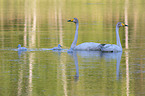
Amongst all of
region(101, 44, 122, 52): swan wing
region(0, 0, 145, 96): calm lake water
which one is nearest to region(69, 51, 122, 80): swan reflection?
region(0, 0, 145, 96): calm lake water

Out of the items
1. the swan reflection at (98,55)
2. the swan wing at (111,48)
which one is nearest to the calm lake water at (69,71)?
the swan reflection at (98,55)

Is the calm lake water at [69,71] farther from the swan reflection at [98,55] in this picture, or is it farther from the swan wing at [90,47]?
the swan wing at [90,47]

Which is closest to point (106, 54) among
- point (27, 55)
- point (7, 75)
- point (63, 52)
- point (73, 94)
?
point (63, 52)

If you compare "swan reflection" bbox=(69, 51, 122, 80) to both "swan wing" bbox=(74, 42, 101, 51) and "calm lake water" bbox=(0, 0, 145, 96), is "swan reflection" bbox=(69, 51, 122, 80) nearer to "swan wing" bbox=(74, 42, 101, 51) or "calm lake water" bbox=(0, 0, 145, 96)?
"calm lake water" bbox=(0, 0, 145, 96)

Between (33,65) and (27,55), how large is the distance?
2.59 metres

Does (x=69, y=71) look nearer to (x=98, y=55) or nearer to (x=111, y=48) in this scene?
(x=98, y=55)

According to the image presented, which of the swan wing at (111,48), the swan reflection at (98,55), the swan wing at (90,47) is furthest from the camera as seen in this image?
the swan wing at (90,47)

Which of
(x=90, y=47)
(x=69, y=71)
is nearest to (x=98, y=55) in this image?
(x=90, y=47)

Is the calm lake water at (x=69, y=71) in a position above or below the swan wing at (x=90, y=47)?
below

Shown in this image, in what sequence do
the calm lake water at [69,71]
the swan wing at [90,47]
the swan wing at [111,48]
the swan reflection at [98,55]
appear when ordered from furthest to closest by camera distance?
the swan wing at [90,47] < the swan wing at [111,48] < the swan reflection at [98,55] < the calm lake water at [69,71]

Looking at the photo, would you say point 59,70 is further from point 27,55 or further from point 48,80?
point 27,55

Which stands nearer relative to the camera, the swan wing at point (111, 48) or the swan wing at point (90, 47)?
the swan wing at point (111, 48)

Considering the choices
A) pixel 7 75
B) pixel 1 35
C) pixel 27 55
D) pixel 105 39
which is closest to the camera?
pixel 7 75

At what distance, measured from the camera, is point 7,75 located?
13.2 m
